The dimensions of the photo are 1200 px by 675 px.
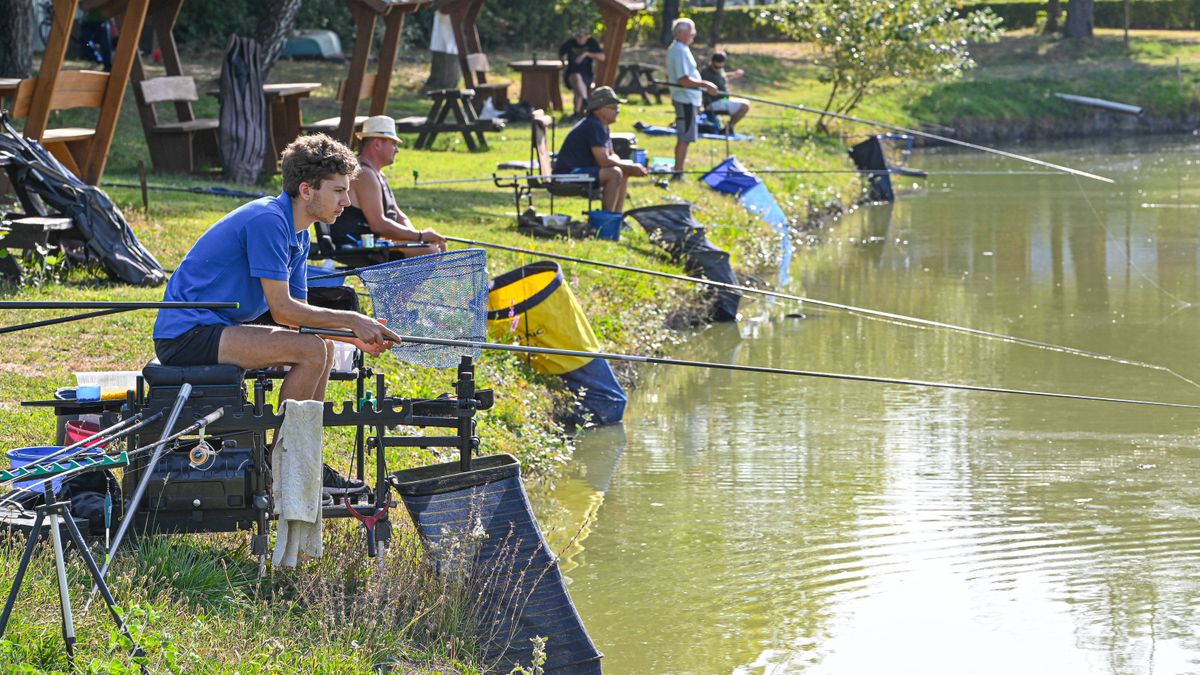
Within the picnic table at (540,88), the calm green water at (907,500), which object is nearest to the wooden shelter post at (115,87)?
the calm green water at (907,500)

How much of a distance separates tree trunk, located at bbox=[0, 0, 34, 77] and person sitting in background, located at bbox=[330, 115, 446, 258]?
7.42m

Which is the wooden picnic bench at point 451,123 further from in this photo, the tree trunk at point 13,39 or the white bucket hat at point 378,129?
the white bucket hat at point 378,129

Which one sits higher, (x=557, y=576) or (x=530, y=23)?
(x=530, y=23)

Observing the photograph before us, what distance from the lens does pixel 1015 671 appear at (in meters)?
5.62

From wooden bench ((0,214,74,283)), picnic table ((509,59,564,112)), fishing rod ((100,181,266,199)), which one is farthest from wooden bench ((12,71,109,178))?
picnic table ((509,59,564,112))

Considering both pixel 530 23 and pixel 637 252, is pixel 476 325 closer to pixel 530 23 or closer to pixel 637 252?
pixel 637 252

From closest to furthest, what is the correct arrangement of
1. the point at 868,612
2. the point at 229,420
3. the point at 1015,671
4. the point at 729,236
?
the point at 229,420 → the point at 1015,671 → the point at 868,612 → the point at 729,236

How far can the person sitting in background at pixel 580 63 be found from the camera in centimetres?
2169

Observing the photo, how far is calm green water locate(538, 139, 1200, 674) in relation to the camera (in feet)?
19.5

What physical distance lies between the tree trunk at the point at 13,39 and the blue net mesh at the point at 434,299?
9.99 metres

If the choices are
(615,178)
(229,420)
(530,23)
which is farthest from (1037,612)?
(530,23)

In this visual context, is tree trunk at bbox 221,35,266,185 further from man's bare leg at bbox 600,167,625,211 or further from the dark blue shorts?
the dark blue shorts

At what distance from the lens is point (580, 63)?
72.8 ft

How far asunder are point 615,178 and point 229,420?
8116mm
